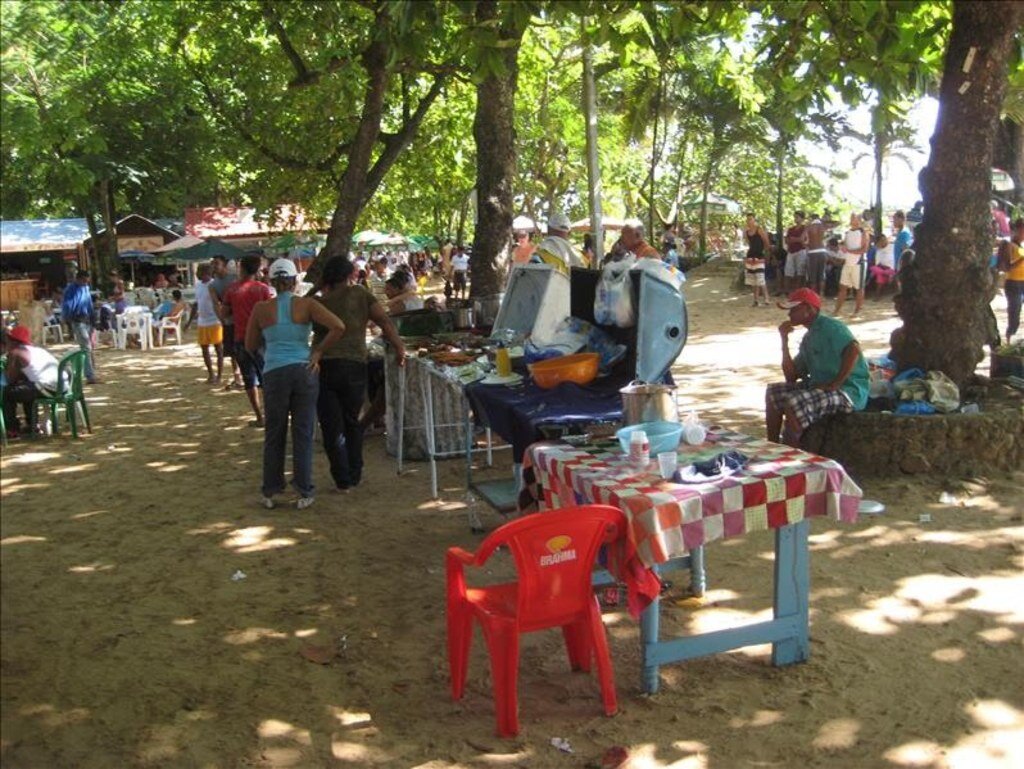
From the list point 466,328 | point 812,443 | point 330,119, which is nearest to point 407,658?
point 812,443

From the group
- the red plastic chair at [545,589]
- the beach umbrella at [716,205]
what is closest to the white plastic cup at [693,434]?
the red plastic chair at [545,589]

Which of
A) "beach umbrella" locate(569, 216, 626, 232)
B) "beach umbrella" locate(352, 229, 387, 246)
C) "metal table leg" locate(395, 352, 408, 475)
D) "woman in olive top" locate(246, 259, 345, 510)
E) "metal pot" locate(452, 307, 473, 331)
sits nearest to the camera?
"woman in olive top" locate(246, 259, 345, 510)

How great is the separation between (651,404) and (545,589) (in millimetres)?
1194

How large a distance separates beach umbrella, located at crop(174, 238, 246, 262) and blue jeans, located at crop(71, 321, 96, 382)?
12.4 meters

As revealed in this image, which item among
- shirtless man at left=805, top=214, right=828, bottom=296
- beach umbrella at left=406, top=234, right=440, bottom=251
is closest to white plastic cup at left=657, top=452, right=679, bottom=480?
shirtless man at left=805, top=214, right=828, bottom=296

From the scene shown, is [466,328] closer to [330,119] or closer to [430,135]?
[330,119]

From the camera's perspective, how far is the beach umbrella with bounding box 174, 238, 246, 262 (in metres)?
27.7

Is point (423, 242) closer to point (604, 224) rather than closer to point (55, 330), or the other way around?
point (604, 224)

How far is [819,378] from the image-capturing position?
23.3ft

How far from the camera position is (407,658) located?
466cm

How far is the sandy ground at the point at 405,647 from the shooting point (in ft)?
12.2

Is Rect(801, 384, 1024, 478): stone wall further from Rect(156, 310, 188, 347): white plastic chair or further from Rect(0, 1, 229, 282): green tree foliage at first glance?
Rect(156, 310, 188, 347): white plastic chair

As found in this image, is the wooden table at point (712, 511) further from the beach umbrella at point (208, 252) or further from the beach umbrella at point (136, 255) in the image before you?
the beach umbrella at point (136, 255)

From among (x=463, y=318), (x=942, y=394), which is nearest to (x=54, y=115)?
(x=942, y=394)
